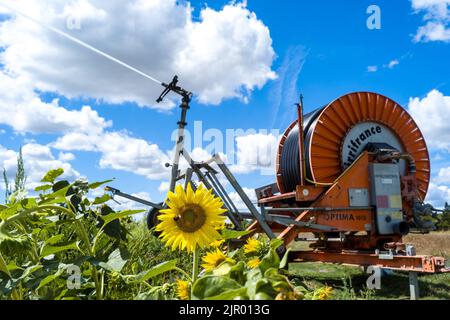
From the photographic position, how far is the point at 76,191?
4.25 feet

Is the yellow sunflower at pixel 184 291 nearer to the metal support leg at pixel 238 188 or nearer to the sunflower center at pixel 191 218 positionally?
the sunflower center at pixel 191 218

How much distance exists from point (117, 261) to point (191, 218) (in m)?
0.21

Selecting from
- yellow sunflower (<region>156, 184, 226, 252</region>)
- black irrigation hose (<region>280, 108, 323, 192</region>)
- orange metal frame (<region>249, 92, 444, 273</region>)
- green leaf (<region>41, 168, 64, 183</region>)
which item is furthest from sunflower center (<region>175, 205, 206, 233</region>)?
black irrigation hose (<region>280, 108, 323, 192</region>)

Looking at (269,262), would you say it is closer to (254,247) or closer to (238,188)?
(254,247)

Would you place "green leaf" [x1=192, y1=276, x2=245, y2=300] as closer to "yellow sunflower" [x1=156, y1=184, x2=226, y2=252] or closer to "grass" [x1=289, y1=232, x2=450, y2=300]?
"yellow sunflower" [x1=156, y1=184, x2=226, y2=252]

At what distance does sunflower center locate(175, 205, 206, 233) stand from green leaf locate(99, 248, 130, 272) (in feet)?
0.49

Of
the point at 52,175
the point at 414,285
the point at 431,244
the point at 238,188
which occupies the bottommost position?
the point at 414,285

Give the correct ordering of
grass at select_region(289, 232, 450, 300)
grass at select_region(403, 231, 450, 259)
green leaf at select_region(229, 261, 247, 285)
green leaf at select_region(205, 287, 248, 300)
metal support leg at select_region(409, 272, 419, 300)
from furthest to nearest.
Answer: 1. grass at select_region(403, 231, 450, 259)
2. grass at select_region(289, 232, 450, 300)
3. metal support leg at select_region(409, 272, 419, 300)
4. green leaf at select_region(229, 261, 247, 285)
5. green leaf at select_region(205, 287, 248, 300)

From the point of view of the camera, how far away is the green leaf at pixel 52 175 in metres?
1.32

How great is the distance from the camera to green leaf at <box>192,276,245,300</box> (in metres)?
0.70

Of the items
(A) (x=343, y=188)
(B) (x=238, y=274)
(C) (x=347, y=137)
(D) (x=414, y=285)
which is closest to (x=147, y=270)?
(B) (x=238, y=274)

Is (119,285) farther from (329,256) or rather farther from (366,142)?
(366,142)

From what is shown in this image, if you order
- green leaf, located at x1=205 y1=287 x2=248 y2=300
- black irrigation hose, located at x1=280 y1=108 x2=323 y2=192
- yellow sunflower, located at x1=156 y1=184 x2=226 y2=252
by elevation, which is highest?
black irrigation hose, located at x1=280 y1=108 x2=323 y2=192

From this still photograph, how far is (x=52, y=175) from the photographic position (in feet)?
4.38
